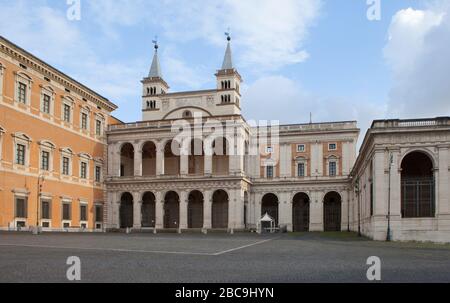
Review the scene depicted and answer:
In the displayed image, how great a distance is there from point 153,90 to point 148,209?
17.8 meters

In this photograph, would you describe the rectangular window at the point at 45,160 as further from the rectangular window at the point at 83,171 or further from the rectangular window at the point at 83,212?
the rectangular window at the point at 83,212

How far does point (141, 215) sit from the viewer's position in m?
62.5

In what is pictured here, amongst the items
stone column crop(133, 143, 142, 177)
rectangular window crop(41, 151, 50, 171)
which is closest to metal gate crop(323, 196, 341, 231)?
stone column crop(133, 143, 142, 177)

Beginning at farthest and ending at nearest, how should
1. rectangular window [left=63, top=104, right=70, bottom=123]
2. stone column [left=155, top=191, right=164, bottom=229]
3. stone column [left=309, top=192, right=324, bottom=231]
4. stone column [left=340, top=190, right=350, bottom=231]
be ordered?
1. stone column [left=309, top=192, right=324, bottom=231]
2. stone column [left=340, top=190, right=350, bottom=231]
3. stone column [left=155, top=191, right=164, bottom=229]
4. rectangular window [left=63, top=104, right=70, bottom=123]

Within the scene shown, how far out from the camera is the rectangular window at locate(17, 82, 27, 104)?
44.4 meters

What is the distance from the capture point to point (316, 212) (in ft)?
208

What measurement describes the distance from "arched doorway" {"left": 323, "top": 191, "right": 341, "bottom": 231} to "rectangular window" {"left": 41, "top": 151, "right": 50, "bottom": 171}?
33.3 meters

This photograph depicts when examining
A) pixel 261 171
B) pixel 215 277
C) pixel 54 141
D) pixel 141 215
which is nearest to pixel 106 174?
pixel 141 215

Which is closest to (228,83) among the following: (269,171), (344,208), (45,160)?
(269,171)

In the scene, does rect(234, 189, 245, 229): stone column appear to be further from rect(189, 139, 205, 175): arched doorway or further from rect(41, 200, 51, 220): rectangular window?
rect(41, 200, 51, 220): rectangular window

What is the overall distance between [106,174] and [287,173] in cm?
2218

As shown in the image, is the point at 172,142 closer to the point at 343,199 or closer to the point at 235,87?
the point at 235,87

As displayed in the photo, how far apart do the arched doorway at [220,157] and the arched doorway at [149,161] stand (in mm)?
8138

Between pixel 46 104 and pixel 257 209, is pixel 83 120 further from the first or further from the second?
pixel 257 209
